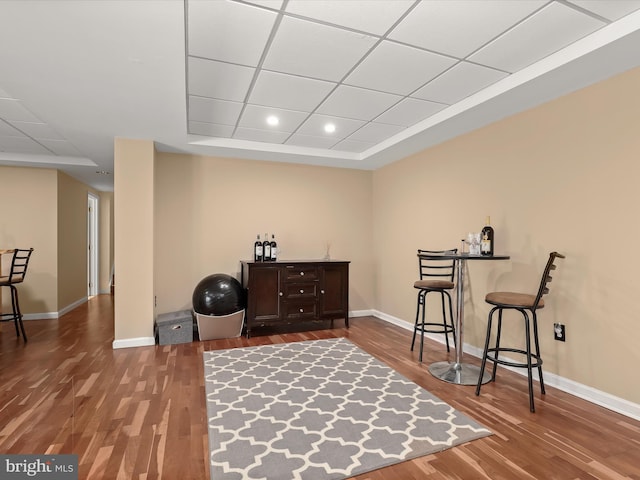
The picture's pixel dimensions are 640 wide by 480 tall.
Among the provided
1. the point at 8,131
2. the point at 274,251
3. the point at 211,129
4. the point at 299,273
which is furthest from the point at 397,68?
the point at 8,131

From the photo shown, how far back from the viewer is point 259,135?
166 inches

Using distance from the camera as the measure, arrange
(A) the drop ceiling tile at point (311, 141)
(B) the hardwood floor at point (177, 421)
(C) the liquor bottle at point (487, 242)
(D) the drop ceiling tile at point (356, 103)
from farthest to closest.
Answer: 1. (A) the drop ceiling tile at point (311, 141)
2. (C) the liquor bottle at point (487, 242)
3. (D) the drop ceiling tile at point (356, 103)
4. (B) the hardwood floor at point (177, 421)

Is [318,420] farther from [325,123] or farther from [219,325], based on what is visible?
[325,123]

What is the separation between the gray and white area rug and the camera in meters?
1.89

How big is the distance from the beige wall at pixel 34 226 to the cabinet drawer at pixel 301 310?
151 inches

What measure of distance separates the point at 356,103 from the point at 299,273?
228cm

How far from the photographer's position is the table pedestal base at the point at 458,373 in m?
2.99

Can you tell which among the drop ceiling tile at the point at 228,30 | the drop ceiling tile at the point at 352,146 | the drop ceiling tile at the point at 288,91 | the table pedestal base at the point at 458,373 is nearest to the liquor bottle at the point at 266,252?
the drop ceiling tile at the point at 352,146

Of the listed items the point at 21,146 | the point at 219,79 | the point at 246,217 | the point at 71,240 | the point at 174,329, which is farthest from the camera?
the point at 71,240

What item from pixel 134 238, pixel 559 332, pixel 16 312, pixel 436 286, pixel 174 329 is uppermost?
pixel 134 238

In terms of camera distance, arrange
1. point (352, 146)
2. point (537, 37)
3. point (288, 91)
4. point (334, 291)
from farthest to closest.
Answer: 1. point (334, 291)
2. point (352, 146)
3. point (288, 91)
4. point (537, 37)

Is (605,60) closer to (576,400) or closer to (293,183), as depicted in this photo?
(576,400)

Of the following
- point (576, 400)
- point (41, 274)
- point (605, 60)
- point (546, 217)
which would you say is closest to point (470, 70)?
point (605, 60)

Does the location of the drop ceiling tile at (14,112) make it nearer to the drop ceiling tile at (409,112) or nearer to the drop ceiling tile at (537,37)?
the drop ceiling tile at (409,112)
